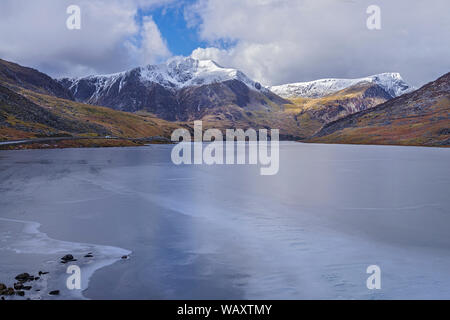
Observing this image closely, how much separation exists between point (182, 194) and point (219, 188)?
5.28m

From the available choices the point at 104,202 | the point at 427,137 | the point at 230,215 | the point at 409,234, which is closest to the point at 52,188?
the point at 104,202

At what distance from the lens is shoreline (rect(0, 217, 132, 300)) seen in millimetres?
12000

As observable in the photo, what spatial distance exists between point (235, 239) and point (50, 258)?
29.0 feet

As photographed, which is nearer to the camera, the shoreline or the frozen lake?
the shoreline

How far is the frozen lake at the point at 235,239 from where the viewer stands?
41.6 ft

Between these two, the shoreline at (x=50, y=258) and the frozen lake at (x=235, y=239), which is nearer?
the shoreline at (x=50, y=258)

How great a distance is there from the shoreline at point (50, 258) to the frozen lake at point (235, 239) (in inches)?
2.5

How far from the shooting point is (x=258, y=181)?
42.7 meters

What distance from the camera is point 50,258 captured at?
15242 millimetres

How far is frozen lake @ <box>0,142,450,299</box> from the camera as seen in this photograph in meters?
12.7

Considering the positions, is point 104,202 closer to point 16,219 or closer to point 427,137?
point 16,219

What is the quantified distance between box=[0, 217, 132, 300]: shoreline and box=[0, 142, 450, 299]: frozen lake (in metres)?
0.06
